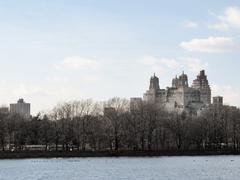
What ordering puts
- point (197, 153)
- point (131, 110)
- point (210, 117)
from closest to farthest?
point (197, 153)
point (131, 110)
point (210, 117)

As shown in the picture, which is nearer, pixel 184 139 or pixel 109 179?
pixel 109 179

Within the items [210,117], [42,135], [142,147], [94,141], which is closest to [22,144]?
[42,135]

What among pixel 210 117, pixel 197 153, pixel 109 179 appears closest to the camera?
pixel 109 179

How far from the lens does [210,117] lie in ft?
453

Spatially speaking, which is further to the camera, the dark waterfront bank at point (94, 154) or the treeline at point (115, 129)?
the treeline at point (115, 129)

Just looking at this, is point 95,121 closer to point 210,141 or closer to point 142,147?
point 142,147

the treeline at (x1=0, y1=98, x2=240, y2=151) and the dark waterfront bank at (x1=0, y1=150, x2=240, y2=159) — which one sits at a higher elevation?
the treeline at (x1=0, y1=98, x2=240, y2=151)

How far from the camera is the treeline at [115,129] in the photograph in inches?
4742

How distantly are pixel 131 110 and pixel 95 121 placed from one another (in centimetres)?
775

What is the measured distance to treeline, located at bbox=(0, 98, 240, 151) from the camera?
395ft

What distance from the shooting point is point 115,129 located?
120812 mm

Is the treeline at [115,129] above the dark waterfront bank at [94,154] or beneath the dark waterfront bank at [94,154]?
above

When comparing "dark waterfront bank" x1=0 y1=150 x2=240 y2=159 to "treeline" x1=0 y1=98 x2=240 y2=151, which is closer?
"dark waterfront bank" x1=0 y1=150 x2=240 y2=159

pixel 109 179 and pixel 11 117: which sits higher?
pixel 11 117
